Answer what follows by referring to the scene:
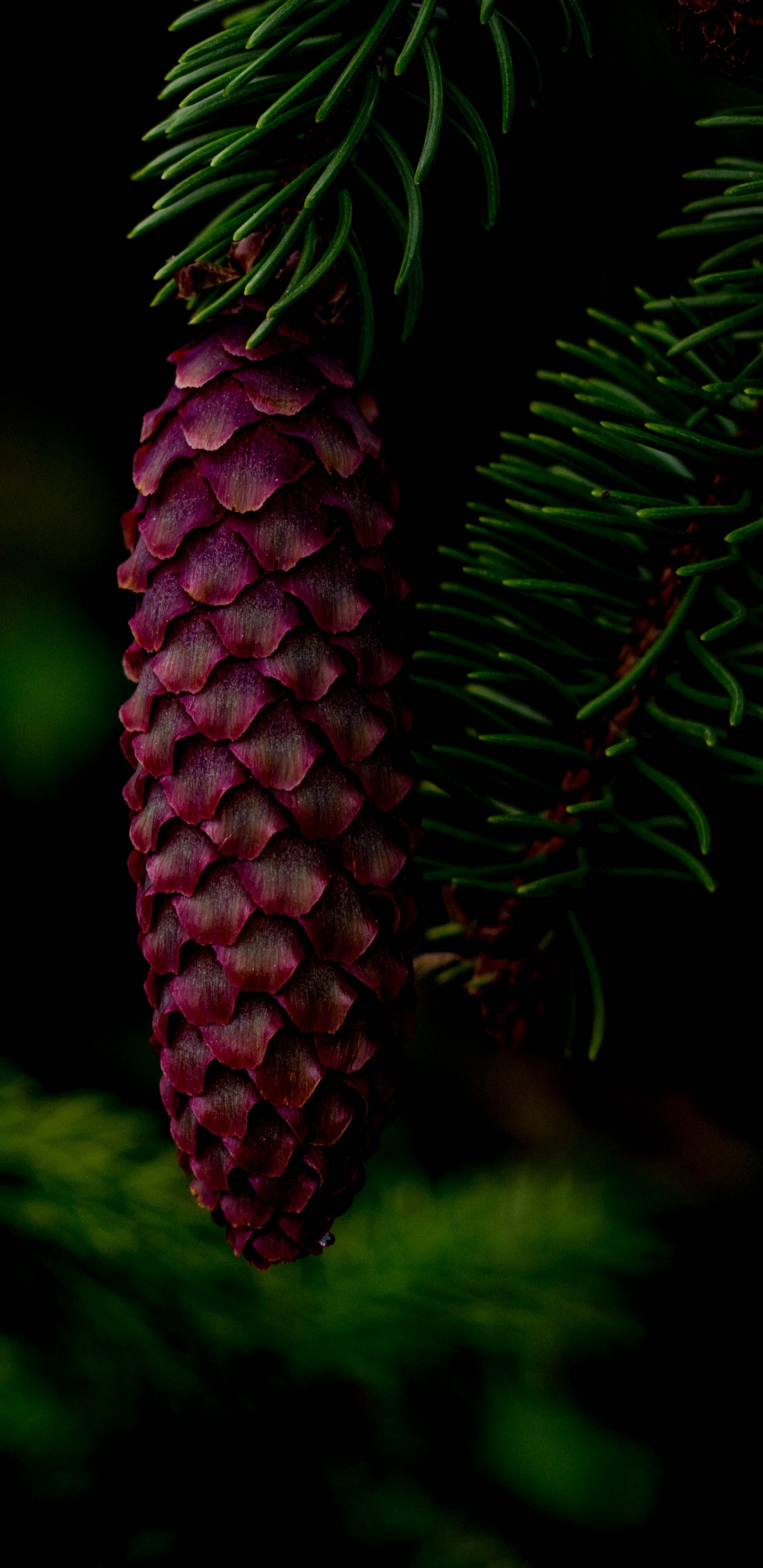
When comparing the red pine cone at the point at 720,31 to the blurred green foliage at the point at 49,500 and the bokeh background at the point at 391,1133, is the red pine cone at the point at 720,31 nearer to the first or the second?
the bokeh background at the point at 391,1133

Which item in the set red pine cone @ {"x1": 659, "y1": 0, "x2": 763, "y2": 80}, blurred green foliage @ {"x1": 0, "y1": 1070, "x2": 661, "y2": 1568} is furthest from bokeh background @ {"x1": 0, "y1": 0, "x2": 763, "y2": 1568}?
red pine cone @ {"x1": 659, "y1": 0, "x2": 763, "y2": 80}

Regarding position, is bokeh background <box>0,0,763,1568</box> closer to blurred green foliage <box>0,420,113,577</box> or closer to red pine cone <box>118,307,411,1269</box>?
blurred green foliage <box>0,420,113,577</box>

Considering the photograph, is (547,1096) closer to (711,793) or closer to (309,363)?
(711,793)

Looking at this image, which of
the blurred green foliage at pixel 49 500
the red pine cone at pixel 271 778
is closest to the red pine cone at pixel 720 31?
the red pine cone at pixel 271 778

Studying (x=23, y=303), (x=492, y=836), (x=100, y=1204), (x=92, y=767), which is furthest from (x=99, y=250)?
(x=100, y=1204)

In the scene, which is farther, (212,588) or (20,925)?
(20,925)

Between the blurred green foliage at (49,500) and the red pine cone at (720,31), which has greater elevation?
the red pine cone at (720,31)
